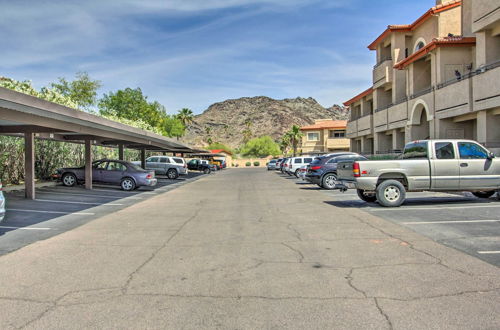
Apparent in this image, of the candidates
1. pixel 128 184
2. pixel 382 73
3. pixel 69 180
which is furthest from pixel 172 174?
pixel 382 73

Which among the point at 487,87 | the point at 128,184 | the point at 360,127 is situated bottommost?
the point at 128,184

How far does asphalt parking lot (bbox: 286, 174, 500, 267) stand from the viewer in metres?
7.70

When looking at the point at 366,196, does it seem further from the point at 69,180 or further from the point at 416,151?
the point at 69,180

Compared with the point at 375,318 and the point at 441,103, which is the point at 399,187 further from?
the point at 441,103

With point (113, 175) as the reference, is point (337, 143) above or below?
above

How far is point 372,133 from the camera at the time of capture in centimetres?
3950

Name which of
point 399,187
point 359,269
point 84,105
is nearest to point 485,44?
point 399,187

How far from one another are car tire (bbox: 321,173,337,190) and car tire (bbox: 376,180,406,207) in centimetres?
870

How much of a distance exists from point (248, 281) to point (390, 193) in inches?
348

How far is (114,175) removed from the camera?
76.0 feet

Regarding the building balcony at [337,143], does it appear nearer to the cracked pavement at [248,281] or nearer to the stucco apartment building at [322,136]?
the stucco apartment building at [322,136]

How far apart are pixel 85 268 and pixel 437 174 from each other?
35.2 ft

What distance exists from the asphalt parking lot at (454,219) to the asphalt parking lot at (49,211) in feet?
26.8

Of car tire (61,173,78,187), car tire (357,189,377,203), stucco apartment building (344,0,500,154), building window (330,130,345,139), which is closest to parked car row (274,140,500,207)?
car tire (357,189,377,203)
